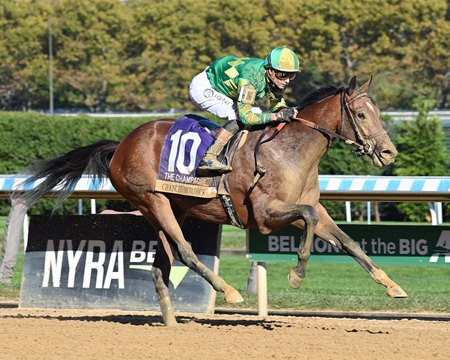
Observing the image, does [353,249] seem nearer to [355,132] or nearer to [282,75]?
[355,132]

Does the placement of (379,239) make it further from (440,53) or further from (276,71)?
(440,53)

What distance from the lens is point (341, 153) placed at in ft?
67.8

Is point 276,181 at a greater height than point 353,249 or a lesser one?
greater

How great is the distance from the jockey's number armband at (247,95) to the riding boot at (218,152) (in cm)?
30

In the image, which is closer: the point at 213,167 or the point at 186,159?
the point at 213,167

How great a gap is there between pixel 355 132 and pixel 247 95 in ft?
2.73

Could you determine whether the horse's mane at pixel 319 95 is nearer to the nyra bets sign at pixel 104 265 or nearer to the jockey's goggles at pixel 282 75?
the jockey's goggles at pixel 282 75

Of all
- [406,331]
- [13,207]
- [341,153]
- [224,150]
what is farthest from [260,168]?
[341,153]

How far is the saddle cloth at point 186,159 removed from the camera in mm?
7898

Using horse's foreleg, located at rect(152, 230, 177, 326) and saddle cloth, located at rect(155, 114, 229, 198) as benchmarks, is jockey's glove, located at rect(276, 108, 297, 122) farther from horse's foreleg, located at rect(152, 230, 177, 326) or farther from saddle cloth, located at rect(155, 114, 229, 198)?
horse's foreleg, located at rect(152, 230, 177, 326)

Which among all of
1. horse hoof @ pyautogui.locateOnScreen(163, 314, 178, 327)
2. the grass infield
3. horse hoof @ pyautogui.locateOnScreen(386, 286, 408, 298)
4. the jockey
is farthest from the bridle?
the grass infield

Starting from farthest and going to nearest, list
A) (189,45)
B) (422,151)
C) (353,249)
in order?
(189,45) < (422,151) < (353,249)

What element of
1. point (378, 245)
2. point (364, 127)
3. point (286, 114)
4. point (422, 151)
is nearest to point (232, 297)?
point (286, 114)

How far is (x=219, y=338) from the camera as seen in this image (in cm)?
701
